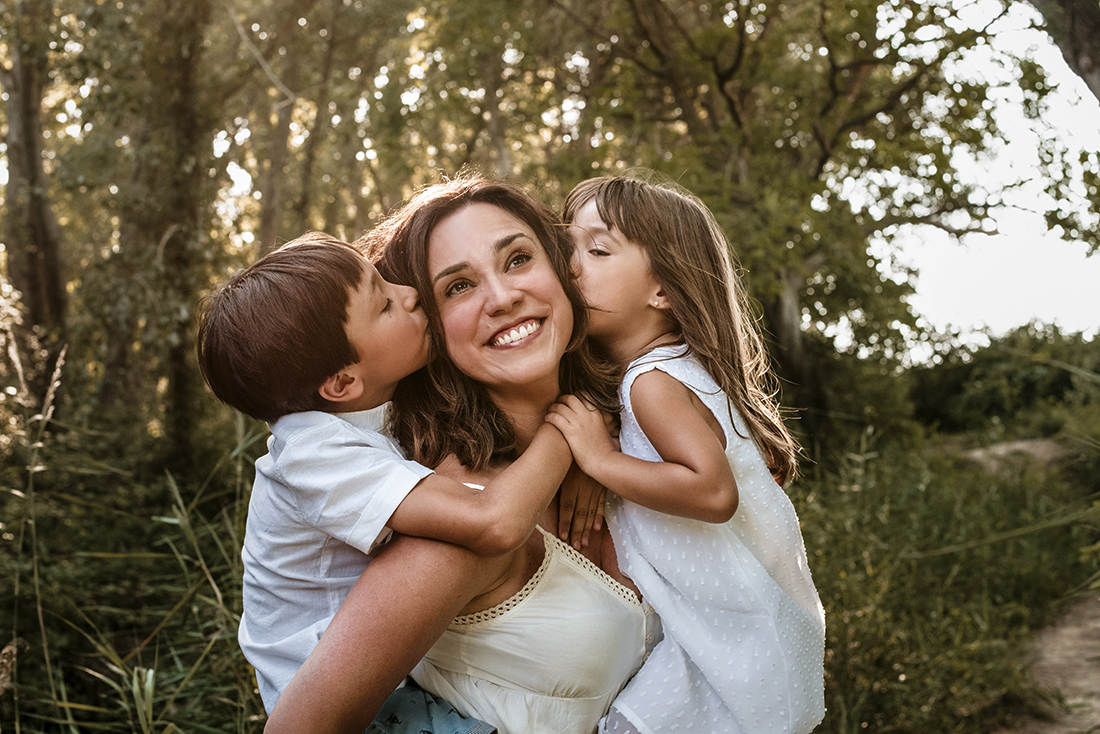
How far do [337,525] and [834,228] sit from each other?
7263 mm

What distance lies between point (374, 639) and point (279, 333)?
0.61 meters

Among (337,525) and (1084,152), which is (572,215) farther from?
(1084,152)

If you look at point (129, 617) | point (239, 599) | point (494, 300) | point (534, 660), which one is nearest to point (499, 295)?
point (494, 300)

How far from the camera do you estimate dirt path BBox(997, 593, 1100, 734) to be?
4.45m

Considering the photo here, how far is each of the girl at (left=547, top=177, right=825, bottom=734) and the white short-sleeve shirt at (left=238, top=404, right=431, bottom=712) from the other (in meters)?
0.48

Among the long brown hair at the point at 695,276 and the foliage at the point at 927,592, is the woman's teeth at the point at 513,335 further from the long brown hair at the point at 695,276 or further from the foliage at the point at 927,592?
the foliage at the point at 927,592

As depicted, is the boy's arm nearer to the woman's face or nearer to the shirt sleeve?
the shirt sleeve

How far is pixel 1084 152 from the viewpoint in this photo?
9.54 ft

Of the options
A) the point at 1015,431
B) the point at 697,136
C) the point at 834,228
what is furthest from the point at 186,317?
the point at 1015,431

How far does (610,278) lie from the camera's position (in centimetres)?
217

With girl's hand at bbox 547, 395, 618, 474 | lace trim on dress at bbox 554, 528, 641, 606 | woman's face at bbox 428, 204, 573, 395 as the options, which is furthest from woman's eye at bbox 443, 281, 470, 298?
lace trim on dress at bbox 554, 528, 641, 606

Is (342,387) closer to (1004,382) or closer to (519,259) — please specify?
(519,259)

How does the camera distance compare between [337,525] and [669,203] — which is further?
[669,203]

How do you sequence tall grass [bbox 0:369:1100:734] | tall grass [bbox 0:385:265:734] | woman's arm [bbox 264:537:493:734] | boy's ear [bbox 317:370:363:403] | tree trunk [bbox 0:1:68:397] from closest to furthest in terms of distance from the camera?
woman's arm [bbox 264:537:493:734] < boy's ear [bbox 317:370:363:403] < tall grass [bbox 0:385:265:734] < tall grass [bbox 0:369:1100:734] < tree trunk [bbox 0:1:68:397]
